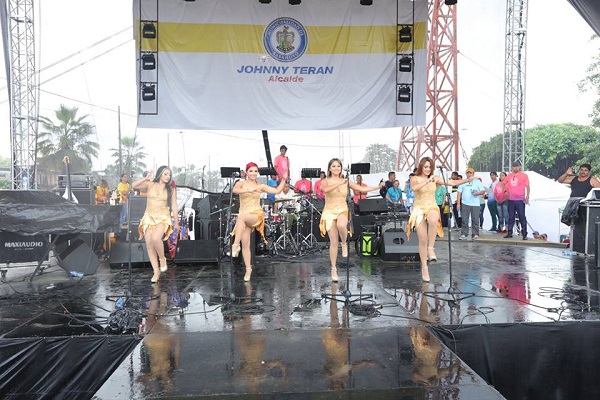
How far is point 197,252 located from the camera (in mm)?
9383

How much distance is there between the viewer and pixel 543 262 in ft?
29.9

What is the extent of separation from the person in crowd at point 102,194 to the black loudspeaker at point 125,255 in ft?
13.8

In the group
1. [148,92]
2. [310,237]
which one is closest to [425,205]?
[310,237]

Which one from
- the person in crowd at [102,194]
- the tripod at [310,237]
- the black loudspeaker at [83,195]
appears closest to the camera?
the tripod at [310,237]

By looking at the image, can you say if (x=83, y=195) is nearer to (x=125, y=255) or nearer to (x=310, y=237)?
(x=125, y=255)

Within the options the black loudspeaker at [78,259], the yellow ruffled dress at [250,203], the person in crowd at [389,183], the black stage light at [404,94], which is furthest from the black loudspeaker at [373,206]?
the black loudspeaker at [78,259]

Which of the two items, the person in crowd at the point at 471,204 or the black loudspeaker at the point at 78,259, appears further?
the person in crowd at the point at 471,204

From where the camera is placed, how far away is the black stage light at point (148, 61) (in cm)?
1054

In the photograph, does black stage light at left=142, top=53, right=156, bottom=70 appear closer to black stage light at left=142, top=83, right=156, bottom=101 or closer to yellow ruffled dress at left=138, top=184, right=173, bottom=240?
black stage light at left=142, top=83, right=156, bottom=101

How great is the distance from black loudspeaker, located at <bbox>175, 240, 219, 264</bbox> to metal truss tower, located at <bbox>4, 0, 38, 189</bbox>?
5877 millimetres

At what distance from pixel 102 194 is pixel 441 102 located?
18.1 m

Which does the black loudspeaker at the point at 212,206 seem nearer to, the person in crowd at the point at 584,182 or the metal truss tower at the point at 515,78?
the person in crowd at the point at 584,182

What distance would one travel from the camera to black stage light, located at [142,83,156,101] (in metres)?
10.6

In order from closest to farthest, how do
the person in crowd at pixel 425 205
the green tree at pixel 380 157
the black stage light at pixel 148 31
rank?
the person in crowd at pixel 425 205 < the black stage light at pixel 148 31 < the green tree at pixel 380 157
